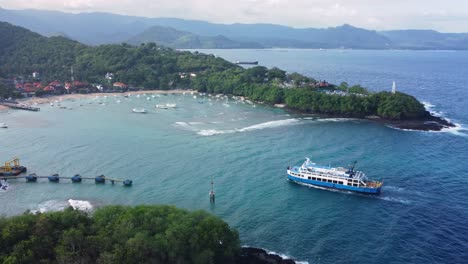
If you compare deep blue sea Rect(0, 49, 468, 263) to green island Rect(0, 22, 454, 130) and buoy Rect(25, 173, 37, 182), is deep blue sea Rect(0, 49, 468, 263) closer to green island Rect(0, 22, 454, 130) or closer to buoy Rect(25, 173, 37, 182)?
buoy Rect(25, 173, 37, 182)

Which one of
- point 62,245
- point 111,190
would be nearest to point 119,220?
point 62,245

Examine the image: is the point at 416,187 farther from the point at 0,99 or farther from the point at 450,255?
the point at 0,99

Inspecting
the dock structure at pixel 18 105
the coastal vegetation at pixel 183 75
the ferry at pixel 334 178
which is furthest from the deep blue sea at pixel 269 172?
the coastal vegetation at pixel 183 75

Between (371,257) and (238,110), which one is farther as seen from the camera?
(238,110)

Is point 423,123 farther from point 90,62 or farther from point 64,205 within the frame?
point 90,62

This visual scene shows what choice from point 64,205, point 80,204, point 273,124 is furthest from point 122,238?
point 273,124

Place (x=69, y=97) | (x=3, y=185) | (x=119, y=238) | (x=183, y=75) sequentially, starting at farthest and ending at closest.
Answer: (x=183, y=75), (x=69, y=97), (x=3, y=185), (x=119, y=238)
